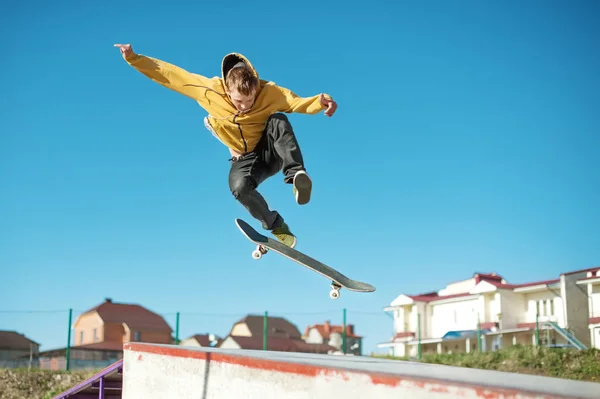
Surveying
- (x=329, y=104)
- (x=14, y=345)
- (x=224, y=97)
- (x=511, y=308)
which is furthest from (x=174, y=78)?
(x=511, y=308)

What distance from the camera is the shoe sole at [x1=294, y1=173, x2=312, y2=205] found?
650 centimetres

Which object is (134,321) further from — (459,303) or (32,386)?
(32,386)

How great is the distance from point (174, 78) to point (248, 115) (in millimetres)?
861

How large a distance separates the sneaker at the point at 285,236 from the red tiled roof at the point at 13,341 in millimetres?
16941

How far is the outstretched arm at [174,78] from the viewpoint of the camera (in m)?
6.91

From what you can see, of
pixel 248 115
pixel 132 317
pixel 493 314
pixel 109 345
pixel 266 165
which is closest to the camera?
pixel 248 115

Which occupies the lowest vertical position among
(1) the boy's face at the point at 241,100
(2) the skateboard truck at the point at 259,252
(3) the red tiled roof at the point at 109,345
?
(3) the red tiled roof at the point at 109,345

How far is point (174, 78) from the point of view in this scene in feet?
22.9

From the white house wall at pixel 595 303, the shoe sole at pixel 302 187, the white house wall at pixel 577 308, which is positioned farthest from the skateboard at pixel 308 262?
the white house wall at pixel 577 308

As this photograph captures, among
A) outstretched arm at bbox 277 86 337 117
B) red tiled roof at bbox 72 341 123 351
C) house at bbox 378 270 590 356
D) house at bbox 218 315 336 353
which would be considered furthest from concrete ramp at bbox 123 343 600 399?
red tiled roof at bbox 72 341 123 351

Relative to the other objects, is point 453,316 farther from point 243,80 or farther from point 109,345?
point 243,80

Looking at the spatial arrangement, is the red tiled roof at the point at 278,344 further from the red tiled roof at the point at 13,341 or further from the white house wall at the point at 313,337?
the red tiled roof at the point at 13,341

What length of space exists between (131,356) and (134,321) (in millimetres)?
27975

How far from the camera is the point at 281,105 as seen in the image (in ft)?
22.6
